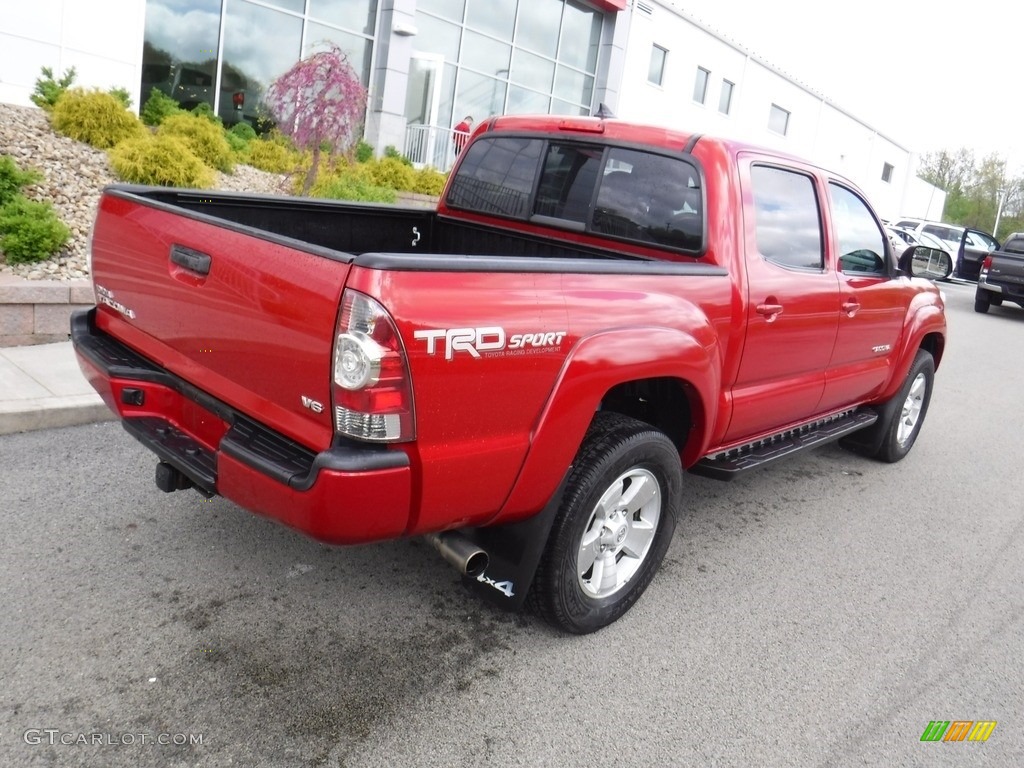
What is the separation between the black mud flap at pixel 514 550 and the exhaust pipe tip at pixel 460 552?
0.18 feet

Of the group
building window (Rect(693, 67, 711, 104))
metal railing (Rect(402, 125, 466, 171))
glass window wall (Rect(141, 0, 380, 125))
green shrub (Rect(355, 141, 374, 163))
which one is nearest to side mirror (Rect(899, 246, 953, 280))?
glass window wall (Rect(141, 0, 380, 125))

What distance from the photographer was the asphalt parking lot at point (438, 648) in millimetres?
2623

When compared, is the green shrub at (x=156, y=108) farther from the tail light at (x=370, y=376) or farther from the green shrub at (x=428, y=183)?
the tail light at (x=370, y=376)

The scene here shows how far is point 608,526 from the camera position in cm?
332

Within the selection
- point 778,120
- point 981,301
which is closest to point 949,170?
point 778,120

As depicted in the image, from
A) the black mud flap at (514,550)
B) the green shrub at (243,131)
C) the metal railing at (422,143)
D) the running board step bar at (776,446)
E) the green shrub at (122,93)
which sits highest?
the metal railing at (422,143)

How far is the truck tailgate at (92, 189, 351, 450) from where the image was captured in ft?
8.04

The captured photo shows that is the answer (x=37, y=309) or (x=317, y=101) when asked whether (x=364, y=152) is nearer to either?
(x=317, y=101)

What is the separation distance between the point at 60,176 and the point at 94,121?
1.53 m

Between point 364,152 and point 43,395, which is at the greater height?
point 364,152

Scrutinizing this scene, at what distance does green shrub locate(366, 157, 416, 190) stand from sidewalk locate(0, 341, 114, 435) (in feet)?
25.6

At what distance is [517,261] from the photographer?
2666 mm

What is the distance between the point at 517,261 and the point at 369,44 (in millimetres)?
15884

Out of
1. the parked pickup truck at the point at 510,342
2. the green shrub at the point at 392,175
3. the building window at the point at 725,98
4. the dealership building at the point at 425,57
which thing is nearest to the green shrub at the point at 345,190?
the green shrub at the point at 392,175
